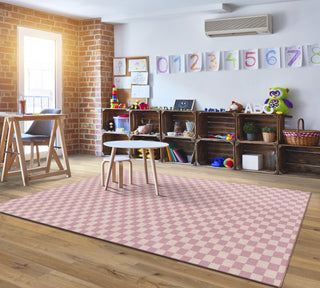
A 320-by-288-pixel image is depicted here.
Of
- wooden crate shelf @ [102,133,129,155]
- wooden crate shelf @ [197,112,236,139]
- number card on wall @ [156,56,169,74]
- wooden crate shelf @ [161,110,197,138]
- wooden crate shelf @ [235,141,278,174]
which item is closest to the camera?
wooden crate shelf @ [235,141,278,174]

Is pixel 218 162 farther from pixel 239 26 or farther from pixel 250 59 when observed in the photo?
pixel 239 26

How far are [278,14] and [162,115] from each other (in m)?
2.15

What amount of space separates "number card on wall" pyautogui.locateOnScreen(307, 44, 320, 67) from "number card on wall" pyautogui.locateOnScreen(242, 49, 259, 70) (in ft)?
2.24

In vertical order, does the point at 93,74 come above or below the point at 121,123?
above

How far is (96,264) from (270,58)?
3965mm

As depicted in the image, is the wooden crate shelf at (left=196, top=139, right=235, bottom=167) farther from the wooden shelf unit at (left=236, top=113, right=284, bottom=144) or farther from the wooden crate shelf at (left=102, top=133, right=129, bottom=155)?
the wooden crate shelf at (left=102, top=133, right=129, bottom=155)

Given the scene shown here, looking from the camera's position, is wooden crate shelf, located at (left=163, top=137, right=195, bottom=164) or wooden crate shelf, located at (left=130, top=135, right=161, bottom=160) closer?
wooden crate shelf, located at (left=163, top=137, right=195, bottom=164)

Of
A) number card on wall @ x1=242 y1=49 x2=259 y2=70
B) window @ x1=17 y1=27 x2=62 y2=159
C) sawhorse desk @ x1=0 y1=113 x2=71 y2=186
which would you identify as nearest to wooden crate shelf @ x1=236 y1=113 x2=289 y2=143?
number card on wall @ x1=242 y1=49 x2=259 y2=70

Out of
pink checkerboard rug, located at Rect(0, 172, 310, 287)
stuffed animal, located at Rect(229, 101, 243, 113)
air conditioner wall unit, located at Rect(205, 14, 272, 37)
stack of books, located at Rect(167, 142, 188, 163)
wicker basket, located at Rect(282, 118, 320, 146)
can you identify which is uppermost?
air conditioner wall unit, located at Rect(205, 14, 272, 37)

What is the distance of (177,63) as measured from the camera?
5.89 m

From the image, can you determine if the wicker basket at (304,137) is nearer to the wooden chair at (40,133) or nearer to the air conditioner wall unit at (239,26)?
the air conditioner wall unit at (239,26)

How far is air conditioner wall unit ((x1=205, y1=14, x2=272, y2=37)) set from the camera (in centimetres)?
500

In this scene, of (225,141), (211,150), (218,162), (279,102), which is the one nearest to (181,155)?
(211,150)

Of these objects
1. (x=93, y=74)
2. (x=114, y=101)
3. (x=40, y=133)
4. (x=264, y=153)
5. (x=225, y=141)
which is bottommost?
(x=264, y=153)
